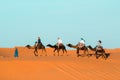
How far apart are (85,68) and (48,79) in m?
4.08

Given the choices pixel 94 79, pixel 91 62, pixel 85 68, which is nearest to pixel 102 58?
pixel 91 62

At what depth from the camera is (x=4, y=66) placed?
80.3 feet

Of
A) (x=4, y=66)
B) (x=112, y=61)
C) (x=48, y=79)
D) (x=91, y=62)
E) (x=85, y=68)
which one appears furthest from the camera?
(x=112, y=61)

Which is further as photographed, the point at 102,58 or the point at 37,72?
the point at 102,58

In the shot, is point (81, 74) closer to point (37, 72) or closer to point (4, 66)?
point (37, 72)

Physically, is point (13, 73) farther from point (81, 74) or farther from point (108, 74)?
point (108, 74)

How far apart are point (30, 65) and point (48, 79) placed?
220 cm

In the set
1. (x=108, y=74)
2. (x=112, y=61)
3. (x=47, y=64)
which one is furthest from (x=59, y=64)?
(x=112, y=61)

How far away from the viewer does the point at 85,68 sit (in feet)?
86.6

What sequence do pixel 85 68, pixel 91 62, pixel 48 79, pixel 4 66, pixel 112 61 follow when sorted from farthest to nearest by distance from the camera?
1. pixel 112 61
2. pixel 91 62
3. pixel 85 68
4. pixel 4 66
5. pixel 48 79

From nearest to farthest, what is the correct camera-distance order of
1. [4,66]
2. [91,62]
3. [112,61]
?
[4,66] → [91,62] → [112,61]

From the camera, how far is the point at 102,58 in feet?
109

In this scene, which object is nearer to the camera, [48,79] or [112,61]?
[48,79]

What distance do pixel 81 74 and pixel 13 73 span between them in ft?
12.0
